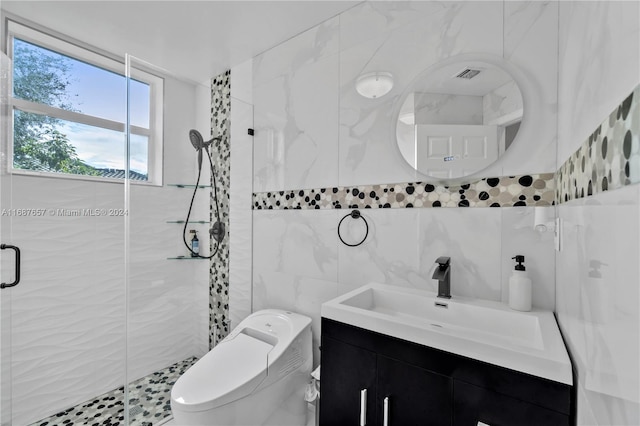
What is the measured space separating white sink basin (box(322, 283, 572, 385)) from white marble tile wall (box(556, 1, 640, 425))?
0.10 metres

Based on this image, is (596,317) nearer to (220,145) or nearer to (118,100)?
(220,145)

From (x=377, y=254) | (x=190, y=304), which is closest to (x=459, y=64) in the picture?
(x=377, y=254)

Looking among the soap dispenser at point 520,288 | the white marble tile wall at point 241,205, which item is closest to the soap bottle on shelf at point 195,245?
the white marble tile wall at point 241,205

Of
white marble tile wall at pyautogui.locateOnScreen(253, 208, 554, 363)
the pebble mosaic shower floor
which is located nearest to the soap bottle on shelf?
white marble tile wall at pyautogui.locateOnScreen(253, 208, 554, 363)

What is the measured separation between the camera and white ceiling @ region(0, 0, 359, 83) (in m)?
1.66

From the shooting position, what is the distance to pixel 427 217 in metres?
1.38

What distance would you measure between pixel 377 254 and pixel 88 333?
7.07ft

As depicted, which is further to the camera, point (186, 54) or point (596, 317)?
point (186, 54)

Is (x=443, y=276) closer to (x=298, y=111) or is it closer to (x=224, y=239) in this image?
(x=298, y=111)

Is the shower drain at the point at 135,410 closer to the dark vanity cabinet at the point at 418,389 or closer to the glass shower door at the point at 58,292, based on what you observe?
the glass shower door at the point at 58,292

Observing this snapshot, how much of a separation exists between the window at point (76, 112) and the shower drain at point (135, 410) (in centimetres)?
143

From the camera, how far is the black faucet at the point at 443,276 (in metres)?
1.21

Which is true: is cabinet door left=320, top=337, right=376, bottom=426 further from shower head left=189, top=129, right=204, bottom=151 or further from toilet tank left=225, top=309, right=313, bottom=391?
shower head left=189, top=129, right=204, bottom=151

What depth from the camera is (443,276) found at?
1.20 meters
